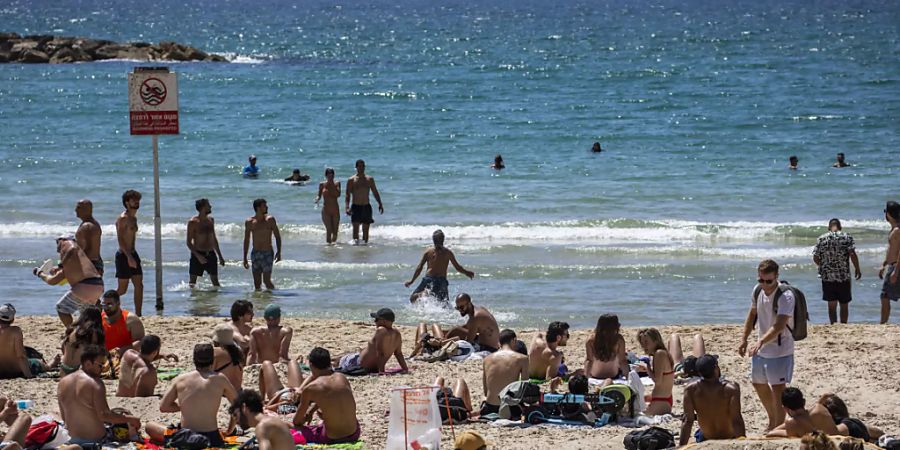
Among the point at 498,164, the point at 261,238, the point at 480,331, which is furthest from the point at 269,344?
the point at 498,164

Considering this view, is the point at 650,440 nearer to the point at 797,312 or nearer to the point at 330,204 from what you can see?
the point at 797,312

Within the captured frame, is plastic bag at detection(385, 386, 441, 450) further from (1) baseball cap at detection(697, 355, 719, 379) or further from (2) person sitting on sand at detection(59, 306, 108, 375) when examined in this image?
(2) person sitting on sand at detection(59, 306, 108, 375)

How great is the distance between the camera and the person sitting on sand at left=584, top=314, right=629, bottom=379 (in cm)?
1038

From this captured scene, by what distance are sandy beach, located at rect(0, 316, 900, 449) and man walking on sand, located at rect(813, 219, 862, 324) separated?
0.55 metres

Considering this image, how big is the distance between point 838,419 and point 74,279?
718 cm

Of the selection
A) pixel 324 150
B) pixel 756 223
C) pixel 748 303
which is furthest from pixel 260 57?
→ pixel 748 303

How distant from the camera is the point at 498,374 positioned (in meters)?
9.88

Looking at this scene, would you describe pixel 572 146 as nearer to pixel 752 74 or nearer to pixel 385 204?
pixel 385 204

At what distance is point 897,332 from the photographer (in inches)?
499

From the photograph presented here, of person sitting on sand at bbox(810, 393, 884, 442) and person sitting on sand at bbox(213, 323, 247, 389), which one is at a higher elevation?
person sitting on sand at bbox(213, 323, 247, 389)

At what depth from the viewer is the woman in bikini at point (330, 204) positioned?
19906 mm

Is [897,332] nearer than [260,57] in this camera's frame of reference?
Yes

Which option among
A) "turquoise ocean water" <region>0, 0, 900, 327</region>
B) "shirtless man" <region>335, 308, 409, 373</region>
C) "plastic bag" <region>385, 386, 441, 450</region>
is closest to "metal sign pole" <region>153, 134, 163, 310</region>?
"turquoise ocean water" <region>0, 0, 900, 327</region>

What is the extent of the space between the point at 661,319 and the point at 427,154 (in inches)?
670
